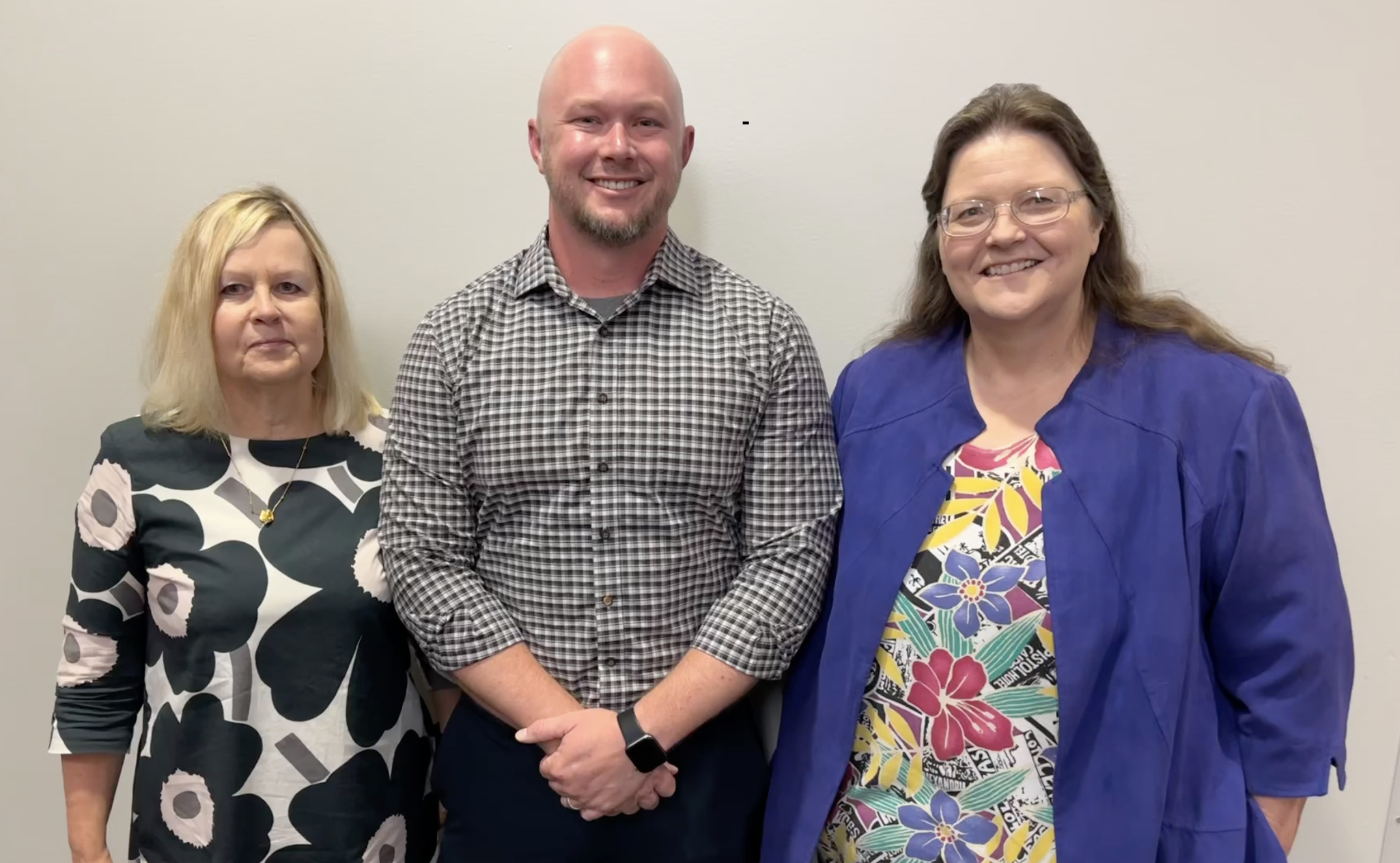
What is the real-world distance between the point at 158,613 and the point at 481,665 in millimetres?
559

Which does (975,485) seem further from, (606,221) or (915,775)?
(606,221)

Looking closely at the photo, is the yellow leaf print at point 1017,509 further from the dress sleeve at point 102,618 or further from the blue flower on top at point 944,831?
the dress sleeve at point 102,618

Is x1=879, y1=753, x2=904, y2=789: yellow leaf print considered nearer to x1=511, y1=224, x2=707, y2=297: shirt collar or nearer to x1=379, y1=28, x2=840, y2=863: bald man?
x1=379, y1=28, x2=840, y2=863: bald man

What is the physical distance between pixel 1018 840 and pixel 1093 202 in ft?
3.08

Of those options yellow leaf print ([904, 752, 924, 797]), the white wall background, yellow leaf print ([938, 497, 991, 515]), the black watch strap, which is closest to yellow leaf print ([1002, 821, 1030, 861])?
yellow leaf print ([904, 752, 924, 797])

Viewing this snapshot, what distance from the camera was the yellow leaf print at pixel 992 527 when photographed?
1.29 metres

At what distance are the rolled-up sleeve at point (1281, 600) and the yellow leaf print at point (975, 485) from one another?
0.31m

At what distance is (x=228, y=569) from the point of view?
55.8 inches

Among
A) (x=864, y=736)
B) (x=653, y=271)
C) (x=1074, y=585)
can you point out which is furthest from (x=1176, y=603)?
(x=653, y=271)

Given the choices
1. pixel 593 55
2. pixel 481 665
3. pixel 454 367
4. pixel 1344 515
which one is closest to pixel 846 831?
pixel 481 665

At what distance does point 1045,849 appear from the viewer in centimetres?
126

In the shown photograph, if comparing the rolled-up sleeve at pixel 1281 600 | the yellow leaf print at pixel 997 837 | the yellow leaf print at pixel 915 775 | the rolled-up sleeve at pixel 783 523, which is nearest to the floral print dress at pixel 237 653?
the rolled-up sleeve at pixel 783 523

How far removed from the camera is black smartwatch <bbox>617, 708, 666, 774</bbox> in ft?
4.35

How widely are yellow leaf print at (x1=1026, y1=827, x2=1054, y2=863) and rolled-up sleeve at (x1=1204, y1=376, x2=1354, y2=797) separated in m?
0.32
